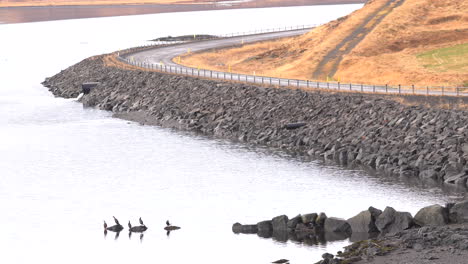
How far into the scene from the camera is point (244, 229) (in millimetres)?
61031

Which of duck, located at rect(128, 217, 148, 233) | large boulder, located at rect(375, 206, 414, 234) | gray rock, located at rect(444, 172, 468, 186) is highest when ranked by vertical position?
large boulder, located at rect(375, 206, 414, 234)

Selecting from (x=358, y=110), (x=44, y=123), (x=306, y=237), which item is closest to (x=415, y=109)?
(x=358, y=110)

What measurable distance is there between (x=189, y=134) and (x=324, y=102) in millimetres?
14048

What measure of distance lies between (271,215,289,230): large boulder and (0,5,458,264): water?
4.36ft

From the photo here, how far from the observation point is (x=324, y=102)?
309 ft

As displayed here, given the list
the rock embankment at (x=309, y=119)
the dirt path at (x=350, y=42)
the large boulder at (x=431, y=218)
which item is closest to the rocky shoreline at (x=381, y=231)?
the large boulder at (x=431, y=218)

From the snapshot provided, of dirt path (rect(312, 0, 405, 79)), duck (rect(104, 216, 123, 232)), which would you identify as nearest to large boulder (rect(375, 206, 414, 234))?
duck (rect(104, 216, 123, 232))

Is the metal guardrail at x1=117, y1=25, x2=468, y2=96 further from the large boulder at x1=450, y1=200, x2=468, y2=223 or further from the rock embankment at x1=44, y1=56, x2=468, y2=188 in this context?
the large boulder at x1=450, y1=200, x2=468, y2=223

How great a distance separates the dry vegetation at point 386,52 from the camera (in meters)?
109

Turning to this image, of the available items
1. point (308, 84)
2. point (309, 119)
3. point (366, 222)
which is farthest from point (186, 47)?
point (366, 222)

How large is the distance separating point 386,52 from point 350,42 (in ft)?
20.8

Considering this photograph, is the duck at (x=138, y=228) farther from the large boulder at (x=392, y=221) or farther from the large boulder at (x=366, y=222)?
the large boulder at (x=392, y=221)

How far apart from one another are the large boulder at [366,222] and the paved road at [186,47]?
247 feet

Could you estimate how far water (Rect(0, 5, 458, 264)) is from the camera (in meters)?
58.7
